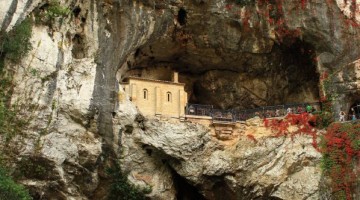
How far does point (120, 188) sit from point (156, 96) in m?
5.14

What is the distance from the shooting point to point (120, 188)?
70.3 feet

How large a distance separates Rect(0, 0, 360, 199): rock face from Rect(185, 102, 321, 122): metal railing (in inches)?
60.0

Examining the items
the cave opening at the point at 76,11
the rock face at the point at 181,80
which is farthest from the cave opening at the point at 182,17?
the cave opening at the point at 76,11

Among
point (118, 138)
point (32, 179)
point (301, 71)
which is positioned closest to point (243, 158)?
point (118, 138)

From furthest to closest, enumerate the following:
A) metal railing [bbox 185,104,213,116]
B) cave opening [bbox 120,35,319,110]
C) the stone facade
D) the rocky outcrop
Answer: cave opening [bbox 120,35,319,110] < metal railing [bbox 185,104,213,116] < the stone facade < the rocky outcrop

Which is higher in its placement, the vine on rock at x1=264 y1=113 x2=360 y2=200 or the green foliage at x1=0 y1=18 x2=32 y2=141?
the green foliage at x1=0 y1=18 x2=32 y2=141

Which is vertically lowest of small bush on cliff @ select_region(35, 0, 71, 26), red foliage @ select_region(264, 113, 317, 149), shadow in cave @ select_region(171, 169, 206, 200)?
shadow in cave @ select_region(171, 169, 206, 200)

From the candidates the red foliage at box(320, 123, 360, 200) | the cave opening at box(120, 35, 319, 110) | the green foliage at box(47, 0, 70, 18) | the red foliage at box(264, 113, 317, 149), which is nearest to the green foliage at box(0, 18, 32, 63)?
the green foliage at box(47, 0, 70, 18)

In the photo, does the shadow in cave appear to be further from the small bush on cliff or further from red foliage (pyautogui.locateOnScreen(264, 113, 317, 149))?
the small bush on cliff

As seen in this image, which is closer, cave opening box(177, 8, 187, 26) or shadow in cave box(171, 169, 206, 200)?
shadow in cave box(171, 169, 206, 200)

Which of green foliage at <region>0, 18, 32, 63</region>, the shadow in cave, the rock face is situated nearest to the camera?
green foliage at <region>0, 18, 32, 63</region>

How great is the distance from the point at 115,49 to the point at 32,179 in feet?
22.2

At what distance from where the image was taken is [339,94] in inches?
977

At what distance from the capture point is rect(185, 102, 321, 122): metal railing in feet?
82.2
